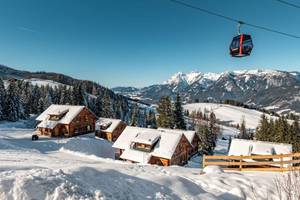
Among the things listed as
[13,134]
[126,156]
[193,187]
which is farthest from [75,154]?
[193,187]

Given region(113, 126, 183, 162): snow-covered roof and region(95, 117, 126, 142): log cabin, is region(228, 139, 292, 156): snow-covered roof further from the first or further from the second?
region(95, 117, 126, 142): log cabin

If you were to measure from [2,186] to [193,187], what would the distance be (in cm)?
846

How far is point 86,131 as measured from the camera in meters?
56.6

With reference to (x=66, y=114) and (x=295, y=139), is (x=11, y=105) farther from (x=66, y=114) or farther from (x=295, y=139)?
(x=295, y=139)

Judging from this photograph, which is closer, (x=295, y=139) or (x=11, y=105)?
(x=295, y=139)

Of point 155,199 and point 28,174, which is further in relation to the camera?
point 155,199

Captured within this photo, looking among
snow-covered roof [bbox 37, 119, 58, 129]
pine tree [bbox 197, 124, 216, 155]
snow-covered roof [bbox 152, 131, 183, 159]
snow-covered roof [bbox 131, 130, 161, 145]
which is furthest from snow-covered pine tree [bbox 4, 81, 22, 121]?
pine tree [bbox 197, 124, 216, 155]

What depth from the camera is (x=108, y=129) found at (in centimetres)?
5391

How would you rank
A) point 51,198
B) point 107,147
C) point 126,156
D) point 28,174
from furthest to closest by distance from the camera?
point 107,147
point 126,156
point 28,174
point 51,198

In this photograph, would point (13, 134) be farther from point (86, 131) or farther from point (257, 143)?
point (257, 143)

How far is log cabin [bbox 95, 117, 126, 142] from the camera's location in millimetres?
53597

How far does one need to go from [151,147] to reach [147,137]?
5.65 ft

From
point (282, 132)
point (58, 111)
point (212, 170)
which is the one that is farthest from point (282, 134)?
point (58, 111)

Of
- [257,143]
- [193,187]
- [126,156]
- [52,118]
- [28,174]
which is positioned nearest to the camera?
[28,174]
